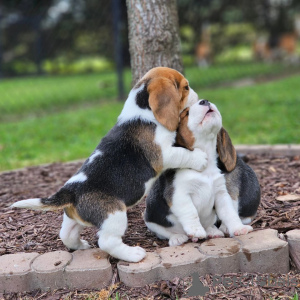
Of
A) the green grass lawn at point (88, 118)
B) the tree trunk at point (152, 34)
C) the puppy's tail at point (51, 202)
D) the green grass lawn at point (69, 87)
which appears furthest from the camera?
the green grass lawn at point (69, 87)

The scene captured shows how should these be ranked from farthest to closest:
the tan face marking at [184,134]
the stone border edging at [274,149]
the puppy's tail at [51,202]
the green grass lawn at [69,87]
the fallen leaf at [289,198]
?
the green grass lawn at [69,87] → the stone border edging at [274,149] → the fallen leaf at [289,198] → the tan face marking at [184,134] → the puppy's tail at [51,202]

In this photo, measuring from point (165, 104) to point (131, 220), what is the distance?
1197mm

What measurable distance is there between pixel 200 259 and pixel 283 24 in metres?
17.6

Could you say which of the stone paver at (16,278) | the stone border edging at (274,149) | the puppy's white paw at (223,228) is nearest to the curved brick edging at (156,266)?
the stone paver at (16,278)

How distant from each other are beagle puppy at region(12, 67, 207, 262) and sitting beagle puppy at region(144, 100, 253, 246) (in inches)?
3.7

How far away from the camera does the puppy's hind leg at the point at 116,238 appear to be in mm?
3010

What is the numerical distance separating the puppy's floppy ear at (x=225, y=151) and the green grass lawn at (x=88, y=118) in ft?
10.4

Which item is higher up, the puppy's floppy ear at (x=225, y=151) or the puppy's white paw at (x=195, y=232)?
the puppy's floppy ear at (x=225, y=151)

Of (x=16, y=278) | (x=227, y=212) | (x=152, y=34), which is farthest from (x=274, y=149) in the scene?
(x=16, y=278)

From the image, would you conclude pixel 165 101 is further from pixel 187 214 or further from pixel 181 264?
pixel 181 264

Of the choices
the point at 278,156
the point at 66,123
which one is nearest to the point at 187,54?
the point at 66,123

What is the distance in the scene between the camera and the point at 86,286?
9.97 feet

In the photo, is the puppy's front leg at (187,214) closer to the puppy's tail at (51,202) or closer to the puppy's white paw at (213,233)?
the puppy's white paw at (213,233)

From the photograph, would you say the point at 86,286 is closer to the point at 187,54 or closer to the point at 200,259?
the point at 200,259
